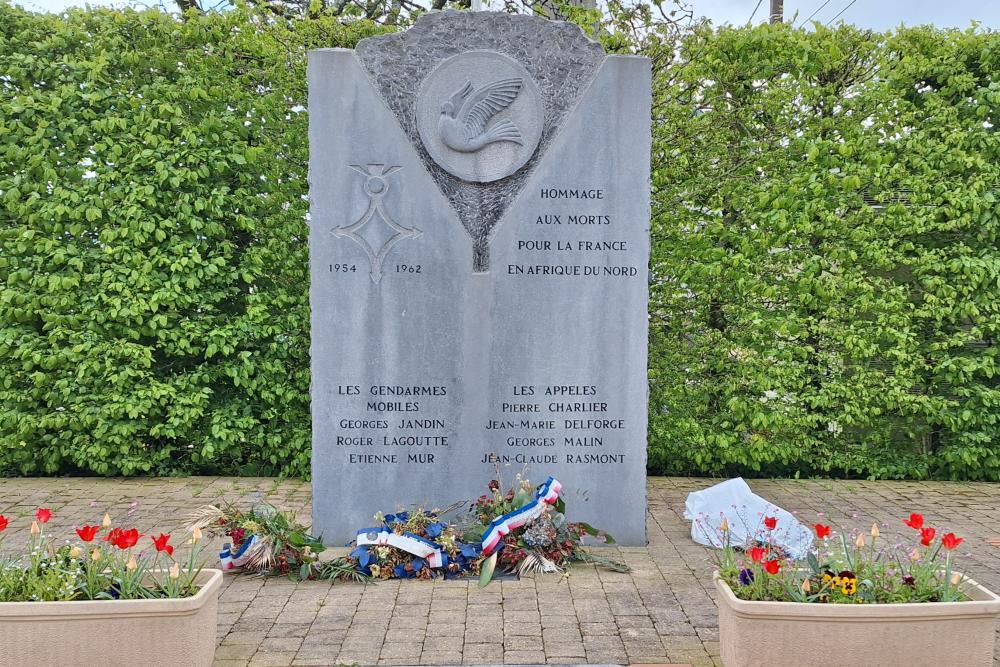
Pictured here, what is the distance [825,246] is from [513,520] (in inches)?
153

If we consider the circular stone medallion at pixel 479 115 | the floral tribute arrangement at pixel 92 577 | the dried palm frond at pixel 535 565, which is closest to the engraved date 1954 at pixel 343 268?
the circular stone medallion at pixel 479 115

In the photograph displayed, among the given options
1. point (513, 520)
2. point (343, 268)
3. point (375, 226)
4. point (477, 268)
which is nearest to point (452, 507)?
point (513, 520)

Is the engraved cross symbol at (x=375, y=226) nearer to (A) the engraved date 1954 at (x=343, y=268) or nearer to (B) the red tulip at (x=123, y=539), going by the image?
(A) the engraved date 1954 at (x=343, y=268)

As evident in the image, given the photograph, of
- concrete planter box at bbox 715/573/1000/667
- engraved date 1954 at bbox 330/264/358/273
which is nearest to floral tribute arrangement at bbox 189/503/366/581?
engraved date 1954 at bbox 330/264/358/273

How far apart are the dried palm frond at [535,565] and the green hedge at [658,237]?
2682mm

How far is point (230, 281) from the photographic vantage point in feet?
22.3

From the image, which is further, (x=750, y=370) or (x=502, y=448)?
(x=750, y=370)

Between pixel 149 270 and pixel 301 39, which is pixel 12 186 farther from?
pixel 301 39

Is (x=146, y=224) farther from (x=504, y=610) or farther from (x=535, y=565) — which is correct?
(x=504, y=610)

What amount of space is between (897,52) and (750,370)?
2.96m

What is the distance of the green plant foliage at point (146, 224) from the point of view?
261 inches

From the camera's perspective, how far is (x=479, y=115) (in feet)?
16.9

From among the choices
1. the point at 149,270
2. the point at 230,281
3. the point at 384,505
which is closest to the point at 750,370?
the point at 384,505

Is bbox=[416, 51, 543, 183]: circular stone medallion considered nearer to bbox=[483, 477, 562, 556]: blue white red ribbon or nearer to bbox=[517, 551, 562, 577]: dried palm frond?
bbox=[483, 477, 562, 556]: blue white red ribbon
